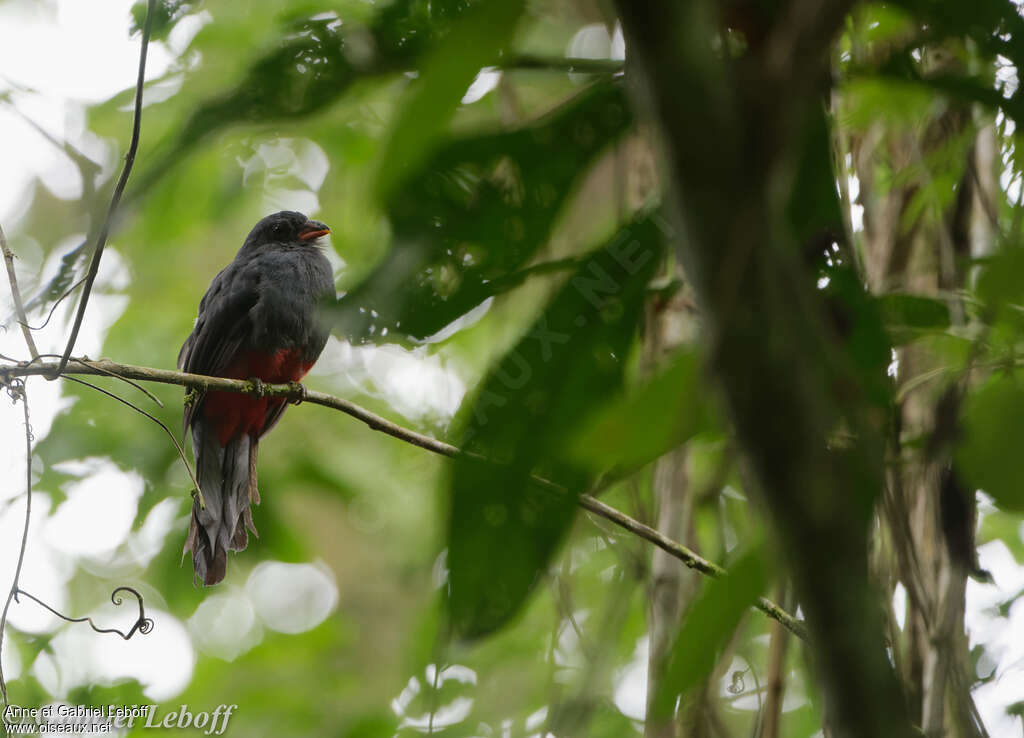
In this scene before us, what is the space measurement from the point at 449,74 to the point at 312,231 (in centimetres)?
400

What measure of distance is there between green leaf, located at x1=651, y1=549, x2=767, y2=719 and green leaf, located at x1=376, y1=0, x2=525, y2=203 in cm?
35

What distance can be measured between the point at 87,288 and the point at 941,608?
142 cm

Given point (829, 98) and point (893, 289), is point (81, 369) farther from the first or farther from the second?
point (893, 289)

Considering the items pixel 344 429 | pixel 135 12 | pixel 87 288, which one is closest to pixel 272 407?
pixel 344 429

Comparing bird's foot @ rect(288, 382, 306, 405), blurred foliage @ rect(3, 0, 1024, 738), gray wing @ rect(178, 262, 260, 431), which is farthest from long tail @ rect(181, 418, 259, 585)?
blurred foliage @ rect(3, 0, 1024, 738)

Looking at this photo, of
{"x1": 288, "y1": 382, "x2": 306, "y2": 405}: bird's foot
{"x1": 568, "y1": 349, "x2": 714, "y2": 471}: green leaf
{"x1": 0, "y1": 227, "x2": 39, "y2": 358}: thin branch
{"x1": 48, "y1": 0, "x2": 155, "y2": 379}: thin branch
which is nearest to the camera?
{"x1": 568, "y1": 349, "x2": 714, "y2": 471}: green leaf

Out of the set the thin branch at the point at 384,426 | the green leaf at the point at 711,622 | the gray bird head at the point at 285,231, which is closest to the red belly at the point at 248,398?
the gray bird head at the point at 285,231

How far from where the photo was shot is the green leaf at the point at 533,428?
32.5 inches

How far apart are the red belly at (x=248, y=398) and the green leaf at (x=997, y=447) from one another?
3.39 m

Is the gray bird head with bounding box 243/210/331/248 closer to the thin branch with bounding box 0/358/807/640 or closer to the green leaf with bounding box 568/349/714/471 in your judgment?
the thin branch with bounding box 0/358/807/640

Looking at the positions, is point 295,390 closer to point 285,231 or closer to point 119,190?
point 285,231

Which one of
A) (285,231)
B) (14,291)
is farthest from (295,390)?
(285,231)

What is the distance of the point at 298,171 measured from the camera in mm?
4816

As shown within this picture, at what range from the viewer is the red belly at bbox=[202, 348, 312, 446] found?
3879 millimetres
